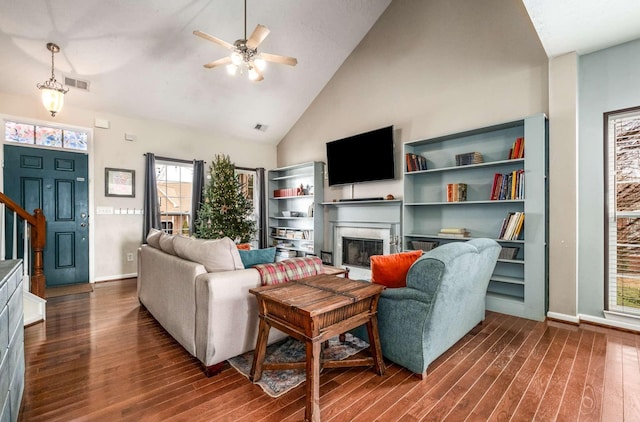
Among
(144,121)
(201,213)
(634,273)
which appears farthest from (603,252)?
(144,121)

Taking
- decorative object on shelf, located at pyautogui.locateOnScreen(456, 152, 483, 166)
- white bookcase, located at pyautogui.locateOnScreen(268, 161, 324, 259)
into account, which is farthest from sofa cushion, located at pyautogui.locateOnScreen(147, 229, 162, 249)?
decorative object on shelf, located at pyautogui.locateOnScreen(456, 152, 483, 166)

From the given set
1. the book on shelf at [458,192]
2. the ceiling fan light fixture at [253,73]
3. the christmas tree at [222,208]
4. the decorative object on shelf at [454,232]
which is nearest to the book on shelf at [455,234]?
the decorative object on shelf at [454,232]

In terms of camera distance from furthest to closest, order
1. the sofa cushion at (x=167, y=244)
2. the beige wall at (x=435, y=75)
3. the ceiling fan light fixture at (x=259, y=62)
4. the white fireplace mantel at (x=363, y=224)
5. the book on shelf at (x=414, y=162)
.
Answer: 1. the white fireplace mantel at (x=363, y=224)
2. the book on shelf at (x=414, y=162)
3. the beige wall at (x=435, y=75)
4. the ceiling fan light fixture at (x=259, y=62)
5. the sofa cushion at (x=167, y=244)

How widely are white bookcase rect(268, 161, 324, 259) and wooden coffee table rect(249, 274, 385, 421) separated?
11.6 feet

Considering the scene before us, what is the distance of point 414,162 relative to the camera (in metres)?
4.21

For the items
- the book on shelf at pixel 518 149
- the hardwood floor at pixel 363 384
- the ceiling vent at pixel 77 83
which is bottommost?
the hardwood floor at pixel 363 384

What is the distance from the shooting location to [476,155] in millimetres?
3674

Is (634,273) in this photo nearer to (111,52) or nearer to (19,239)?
(111,52)

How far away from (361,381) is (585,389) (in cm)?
142

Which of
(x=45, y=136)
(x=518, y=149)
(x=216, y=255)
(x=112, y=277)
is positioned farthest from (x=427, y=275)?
(x=45, y=136)

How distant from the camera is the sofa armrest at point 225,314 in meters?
Result: 2.03

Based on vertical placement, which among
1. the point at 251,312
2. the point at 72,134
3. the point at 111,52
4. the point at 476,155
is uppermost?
the point at 111,52

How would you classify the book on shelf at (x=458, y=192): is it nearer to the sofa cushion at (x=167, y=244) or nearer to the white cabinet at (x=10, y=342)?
the sofa cushion at (x=167, y=244)

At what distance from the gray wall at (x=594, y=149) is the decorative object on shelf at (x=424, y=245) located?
1.47 m
